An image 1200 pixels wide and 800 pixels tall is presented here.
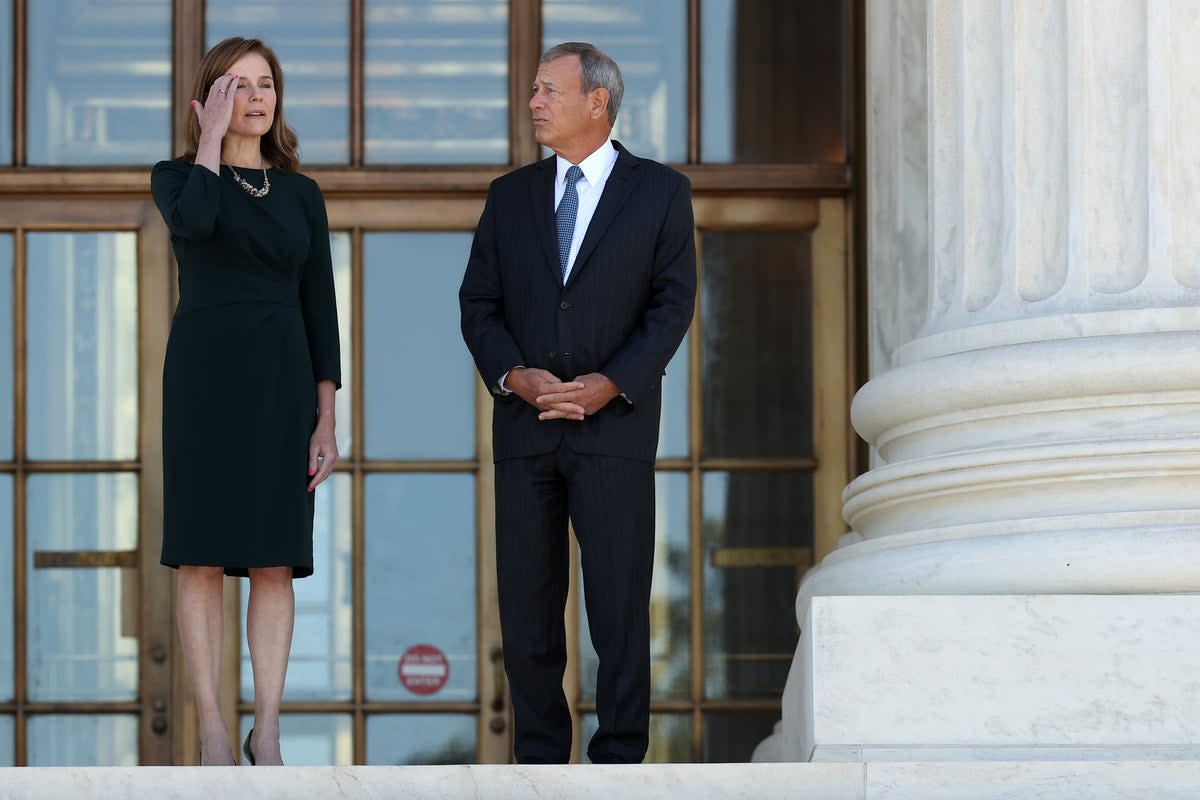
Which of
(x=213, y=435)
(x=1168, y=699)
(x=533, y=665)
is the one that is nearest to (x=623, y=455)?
(x=533, y=665)

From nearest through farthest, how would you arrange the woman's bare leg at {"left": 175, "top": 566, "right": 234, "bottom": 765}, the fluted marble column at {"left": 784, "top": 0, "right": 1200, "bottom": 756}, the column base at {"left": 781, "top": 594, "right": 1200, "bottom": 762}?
the column base at {"left": 781, "top": 594, "right": 1200, "bottom": 762}, the fluted marble column at {"left": 784, "top": 0, "right": 1200, "bottom": 756}, the woman's bare leg at {"left": 175, "top": 566, "right": 234, "bottom": 765}

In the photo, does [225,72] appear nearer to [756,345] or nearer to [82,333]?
[82,333]

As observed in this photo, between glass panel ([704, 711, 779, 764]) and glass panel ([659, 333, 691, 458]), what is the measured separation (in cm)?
86

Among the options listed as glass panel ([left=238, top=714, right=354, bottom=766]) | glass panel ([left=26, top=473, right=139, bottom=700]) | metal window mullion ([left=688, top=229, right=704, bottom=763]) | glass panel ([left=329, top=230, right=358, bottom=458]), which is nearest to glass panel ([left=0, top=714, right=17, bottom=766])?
glass panel ([left=26, top=473, right=139, bottom=700])

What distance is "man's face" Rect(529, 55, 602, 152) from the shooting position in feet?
16.6

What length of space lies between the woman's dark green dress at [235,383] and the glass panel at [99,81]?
2441mm

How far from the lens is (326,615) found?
7.14m

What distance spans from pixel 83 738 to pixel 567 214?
116 inches

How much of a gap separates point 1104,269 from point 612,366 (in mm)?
1131

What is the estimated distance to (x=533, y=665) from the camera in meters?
4.97

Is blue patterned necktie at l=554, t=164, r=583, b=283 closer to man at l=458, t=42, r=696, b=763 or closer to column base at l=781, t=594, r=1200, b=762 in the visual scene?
man at l=458, t=42, r=696, b=763

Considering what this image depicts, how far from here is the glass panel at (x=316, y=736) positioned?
7074 mm

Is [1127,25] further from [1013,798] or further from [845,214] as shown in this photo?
[845,214]

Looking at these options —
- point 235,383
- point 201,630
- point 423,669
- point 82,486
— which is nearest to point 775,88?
point 423,669
